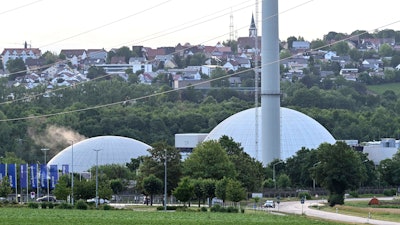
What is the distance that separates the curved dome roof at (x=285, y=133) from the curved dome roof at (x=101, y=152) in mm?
8327

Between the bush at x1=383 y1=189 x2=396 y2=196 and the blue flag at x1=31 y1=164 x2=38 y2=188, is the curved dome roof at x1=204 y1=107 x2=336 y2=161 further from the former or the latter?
the blue flag at x1=31 y1=164 x2=38 y2=188

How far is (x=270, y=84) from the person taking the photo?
437 ft

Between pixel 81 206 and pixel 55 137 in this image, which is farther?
pixel 55 137

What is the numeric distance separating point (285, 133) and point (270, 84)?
2187 centimetres

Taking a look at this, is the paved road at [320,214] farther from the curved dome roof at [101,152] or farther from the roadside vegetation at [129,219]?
the curved dome roof at [101,152]

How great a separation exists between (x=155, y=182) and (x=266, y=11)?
87.1 ft

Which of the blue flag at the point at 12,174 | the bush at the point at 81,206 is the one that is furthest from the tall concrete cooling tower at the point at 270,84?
the bush at the point at 81,206

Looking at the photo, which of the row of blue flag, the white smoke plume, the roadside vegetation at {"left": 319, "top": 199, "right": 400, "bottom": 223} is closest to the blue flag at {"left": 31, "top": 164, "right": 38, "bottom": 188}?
the row of blue flag

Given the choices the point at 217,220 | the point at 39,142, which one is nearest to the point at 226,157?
the point at 217,220

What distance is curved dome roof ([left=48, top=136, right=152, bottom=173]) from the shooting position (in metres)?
145

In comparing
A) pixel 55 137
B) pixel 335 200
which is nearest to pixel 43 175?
pixel 335 200

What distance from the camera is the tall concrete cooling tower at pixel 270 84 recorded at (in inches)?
4936

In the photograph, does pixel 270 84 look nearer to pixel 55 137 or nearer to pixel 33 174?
pixel 33 174

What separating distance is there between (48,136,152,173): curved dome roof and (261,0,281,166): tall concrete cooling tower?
15819 millimetres
